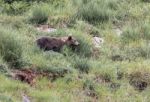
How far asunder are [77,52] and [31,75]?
1.28 m

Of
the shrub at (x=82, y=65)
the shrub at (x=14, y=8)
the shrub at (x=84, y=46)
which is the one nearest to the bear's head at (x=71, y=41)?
the shrub at (x=84, y=46)

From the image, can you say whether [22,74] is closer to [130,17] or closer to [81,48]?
[81,48]

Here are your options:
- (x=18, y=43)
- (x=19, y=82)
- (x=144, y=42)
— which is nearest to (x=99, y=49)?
(x=144, y=42)

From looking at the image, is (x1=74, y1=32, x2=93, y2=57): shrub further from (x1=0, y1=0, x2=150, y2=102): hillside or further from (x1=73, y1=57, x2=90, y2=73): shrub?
(x1=73, y1=57, x2=90, y2=73): shrub

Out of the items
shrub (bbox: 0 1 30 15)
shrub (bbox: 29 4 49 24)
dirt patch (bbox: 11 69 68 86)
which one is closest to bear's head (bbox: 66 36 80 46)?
dirt patch (bbox: 11 69 68 86)

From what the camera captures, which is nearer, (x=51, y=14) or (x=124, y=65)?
(x=124, y=65)

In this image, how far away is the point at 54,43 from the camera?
7.77m

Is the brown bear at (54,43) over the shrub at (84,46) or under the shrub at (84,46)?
over

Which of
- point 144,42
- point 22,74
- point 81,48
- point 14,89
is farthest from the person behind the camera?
point 144,42

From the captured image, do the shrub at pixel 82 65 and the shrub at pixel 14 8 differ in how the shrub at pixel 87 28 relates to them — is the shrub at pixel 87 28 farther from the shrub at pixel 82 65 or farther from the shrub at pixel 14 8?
the shrub at pixel 82 65

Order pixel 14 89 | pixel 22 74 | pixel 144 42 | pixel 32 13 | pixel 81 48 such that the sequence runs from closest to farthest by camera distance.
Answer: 1. pixel 14 89
2. pixel 22 74
3. pixel 81 48
4. pixel 144 42
5. pixel 32 13

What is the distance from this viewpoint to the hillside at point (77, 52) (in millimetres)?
6633

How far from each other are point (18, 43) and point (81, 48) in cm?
123

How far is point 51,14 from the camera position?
940 centimetres
